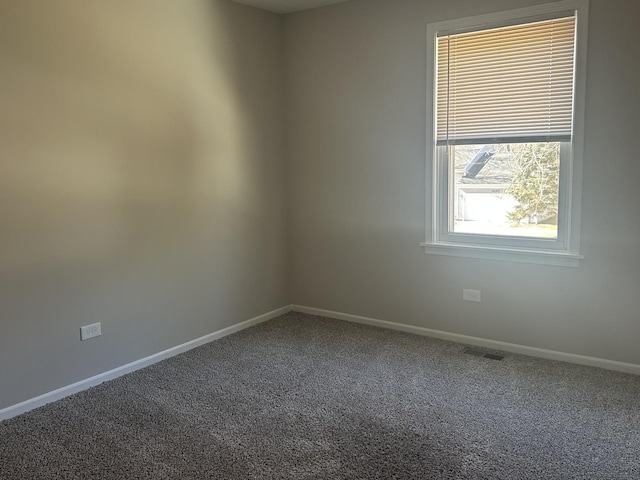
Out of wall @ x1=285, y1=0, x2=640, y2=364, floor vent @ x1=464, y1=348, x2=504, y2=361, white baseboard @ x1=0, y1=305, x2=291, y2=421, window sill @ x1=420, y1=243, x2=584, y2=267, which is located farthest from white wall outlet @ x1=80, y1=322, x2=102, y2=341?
floor vent @ x1=464, y1=348, x2=504, y2=361

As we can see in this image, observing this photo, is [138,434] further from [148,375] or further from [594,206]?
[594,206]

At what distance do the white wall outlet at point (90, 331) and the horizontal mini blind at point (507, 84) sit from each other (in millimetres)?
2704

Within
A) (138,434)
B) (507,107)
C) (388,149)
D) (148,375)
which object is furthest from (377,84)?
(138,434)

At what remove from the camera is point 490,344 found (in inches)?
155

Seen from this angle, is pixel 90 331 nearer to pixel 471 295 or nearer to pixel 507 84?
pixel 471 295

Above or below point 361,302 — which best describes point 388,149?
above

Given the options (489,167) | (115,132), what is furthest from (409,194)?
(115,132)

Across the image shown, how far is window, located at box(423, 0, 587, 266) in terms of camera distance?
347cm

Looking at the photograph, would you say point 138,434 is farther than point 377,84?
No

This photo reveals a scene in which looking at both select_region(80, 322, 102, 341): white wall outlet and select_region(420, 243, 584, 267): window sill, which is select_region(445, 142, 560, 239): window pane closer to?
select_region(420, 243, 584, 267): window sill

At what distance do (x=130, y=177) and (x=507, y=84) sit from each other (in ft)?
8.59

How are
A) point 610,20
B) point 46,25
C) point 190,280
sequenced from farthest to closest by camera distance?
point 190,280, point 610,20, point 46,25

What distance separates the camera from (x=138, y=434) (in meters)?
2.76

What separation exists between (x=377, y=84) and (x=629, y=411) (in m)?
2.79
